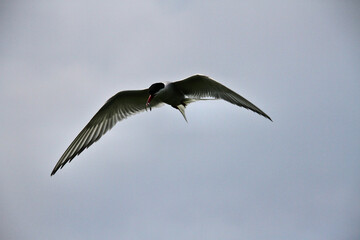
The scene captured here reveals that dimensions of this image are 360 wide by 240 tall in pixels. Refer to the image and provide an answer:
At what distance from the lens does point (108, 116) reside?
374 inches

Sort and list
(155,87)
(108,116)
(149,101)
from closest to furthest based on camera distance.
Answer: (155,87) < (149,101) < (108,116)

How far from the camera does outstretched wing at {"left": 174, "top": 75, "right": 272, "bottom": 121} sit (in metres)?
7.93

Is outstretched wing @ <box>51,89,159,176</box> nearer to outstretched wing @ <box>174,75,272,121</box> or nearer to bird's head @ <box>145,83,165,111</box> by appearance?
bird's head @ <box>145,83,165,111</box>

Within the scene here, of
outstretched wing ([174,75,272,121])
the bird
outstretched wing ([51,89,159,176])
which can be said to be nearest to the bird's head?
the bird

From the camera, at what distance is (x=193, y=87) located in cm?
854

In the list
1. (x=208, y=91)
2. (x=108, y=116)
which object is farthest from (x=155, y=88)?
(x=108, y=116)

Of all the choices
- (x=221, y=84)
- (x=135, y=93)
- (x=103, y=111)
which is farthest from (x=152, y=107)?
(x=221, y=84)

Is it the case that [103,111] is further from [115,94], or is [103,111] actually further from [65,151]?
[65,151]

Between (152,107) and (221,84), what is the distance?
6.39ft

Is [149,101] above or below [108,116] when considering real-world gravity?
above

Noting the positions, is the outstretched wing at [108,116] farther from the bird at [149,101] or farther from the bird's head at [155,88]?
the bird's head at [155,88]

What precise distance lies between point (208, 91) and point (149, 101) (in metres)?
1.22

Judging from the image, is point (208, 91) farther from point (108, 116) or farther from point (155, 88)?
point (108, 116)

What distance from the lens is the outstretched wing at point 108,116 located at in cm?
884
